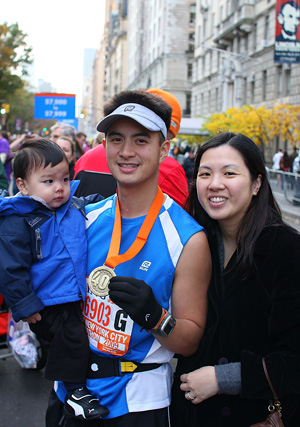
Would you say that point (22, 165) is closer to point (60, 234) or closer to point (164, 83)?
point (60, 234)

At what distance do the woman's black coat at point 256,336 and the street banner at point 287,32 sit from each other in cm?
1894

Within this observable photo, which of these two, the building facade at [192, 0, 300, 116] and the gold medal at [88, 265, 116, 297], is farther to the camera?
the building facade at [192, 0, 300, 116]

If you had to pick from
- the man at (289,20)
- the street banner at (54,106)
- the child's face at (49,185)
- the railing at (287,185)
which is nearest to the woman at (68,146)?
the child's face at (49,185)

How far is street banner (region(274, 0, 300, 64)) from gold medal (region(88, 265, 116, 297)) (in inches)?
750

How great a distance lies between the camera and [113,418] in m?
2.28

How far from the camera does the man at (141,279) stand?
224cm

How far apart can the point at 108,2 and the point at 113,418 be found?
182 m

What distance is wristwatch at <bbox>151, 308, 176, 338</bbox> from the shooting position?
6.81 ft

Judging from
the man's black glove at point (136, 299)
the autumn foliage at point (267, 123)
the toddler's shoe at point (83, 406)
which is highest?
the autumn foliage at point (267, 123)

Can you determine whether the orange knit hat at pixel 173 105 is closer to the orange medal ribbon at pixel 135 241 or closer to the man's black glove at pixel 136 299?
the orange medal ribbon at pixel 135 241

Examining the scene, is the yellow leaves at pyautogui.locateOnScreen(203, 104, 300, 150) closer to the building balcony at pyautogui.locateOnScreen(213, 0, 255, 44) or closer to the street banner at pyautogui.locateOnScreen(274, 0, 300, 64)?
the street banner at pyautogui.locateOnScreen(274, 0, 300, 64)

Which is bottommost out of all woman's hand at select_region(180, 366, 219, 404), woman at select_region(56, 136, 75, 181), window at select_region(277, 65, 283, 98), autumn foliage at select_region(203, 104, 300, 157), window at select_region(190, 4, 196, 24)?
woman's hand at select_region(180, 366, 219, 404)

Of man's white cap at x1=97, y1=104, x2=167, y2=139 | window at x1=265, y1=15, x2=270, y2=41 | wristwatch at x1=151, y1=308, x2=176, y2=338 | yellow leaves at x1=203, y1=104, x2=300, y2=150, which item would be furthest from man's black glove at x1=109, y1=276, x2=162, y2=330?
window at x1=265, y1=15, x2=270, y2=41

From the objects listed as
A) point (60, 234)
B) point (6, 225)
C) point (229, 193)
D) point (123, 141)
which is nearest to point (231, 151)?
point (229, 193)
